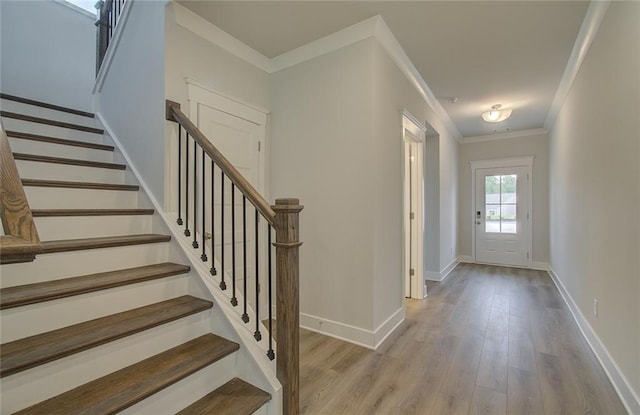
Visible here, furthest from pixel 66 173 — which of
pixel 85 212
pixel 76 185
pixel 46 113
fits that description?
pixel 46 113

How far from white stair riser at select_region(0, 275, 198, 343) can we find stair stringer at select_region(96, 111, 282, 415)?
0.54 ft

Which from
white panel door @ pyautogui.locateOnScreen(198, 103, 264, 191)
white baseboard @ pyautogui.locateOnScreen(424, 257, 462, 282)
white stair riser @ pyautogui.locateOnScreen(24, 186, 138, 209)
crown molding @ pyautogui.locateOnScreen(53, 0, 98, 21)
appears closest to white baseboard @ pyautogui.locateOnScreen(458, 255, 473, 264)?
white baseboard @ pyautogui.locateOnScreen(424, 257, 462, 282)

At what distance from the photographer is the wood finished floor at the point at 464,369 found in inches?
69.2

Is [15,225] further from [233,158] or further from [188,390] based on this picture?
[233,158]

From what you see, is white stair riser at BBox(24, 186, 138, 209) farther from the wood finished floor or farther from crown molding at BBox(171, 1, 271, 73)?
the wood finished floor

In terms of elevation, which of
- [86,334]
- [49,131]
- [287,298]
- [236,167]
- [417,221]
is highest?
[49,131]

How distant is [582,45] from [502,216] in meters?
3.89

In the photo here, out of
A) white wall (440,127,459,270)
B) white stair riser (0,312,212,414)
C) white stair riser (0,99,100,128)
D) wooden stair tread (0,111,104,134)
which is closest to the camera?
white stair riser (0,312,212,414)

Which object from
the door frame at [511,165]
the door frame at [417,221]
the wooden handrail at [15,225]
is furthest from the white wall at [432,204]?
the wooden handrail at [15,225]

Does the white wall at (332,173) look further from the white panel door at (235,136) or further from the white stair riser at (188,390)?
the white stair riser at (188,390)

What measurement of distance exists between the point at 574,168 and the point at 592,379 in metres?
2.25

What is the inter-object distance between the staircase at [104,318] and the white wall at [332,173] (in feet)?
3.87

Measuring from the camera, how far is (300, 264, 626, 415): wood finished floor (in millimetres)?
1757

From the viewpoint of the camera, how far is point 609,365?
6.72ft
